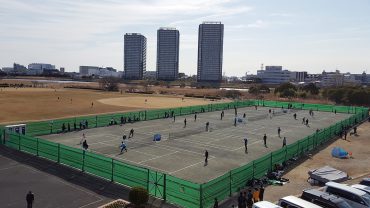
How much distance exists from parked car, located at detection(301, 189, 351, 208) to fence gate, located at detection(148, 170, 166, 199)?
8402 mm

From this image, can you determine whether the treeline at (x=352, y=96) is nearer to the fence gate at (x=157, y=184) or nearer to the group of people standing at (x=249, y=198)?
the group of people standing at (x=249, y=198)

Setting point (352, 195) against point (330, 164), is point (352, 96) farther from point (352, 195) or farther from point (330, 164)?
point (352, 195)

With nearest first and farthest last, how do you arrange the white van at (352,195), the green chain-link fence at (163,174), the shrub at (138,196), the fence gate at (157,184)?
the shrub at (138,196), the white van at (352,195), the green chain-link fence at (163,174), the fence gate at (157,184)

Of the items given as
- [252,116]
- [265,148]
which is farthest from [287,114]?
[265,148]

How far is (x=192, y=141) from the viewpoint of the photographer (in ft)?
142

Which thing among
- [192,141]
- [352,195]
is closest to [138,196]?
[352,195]

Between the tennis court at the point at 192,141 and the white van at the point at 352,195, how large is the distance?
978cm

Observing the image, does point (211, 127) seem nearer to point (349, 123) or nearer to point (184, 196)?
point (349, 123)

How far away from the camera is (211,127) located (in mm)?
54625

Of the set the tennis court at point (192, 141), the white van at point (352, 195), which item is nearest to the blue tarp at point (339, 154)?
the tennis court at point (192, 141)

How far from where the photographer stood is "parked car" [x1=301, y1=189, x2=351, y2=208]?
62.4 feet

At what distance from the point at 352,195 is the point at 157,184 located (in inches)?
449

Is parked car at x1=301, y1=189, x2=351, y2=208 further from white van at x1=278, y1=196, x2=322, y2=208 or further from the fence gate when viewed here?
the fence gate

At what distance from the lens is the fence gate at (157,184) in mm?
21891
